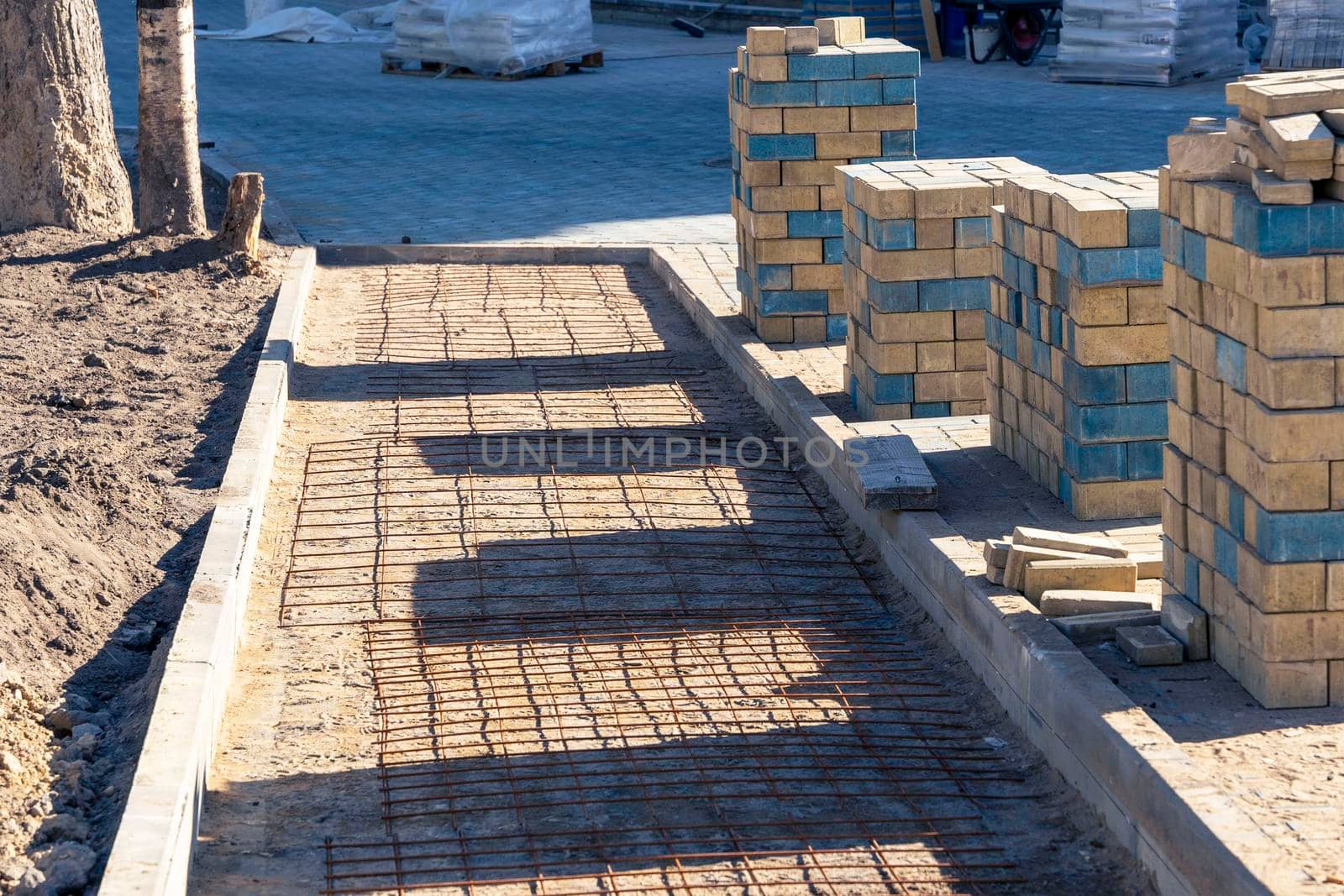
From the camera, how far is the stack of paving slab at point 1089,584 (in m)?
5.11

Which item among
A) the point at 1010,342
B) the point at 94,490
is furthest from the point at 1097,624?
the point at 94,490

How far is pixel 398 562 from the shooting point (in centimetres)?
673

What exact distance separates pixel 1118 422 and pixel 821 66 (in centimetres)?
370

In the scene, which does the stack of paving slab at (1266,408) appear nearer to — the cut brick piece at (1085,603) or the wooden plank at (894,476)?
the cut brick piece at (1085,603)

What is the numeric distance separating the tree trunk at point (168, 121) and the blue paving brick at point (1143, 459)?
771cm

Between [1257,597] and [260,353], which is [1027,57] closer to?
[260,353]

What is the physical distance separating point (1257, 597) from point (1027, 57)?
18.6 m

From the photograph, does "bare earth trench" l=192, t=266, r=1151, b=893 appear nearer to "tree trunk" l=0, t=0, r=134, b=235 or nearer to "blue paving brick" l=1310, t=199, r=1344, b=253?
"blue paving brick" l=1310, t=199, r=1344, b=253

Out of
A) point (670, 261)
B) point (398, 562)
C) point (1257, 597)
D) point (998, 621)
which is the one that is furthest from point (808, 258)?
point (1257, 597)

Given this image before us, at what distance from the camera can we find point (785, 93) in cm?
932

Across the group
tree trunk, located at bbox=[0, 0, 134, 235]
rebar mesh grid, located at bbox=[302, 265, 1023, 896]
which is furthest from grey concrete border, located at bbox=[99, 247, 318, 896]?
tree trunk, located at bbox=[0, 0, 134, 235]

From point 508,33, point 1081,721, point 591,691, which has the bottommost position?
point 591,691

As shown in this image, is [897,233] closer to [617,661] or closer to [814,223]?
[814,223]

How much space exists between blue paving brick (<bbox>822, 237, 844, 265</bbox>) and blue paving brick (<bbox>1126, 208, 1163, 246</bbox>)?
3524 millimetres
